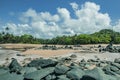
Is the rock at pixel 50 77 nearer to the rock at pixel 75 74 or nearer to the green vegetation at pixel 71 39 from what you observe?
the rock at pixel 75 74

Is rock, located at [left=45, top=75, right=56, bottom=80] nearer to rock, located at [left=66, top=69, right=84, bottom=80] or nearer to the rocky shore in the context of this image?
the rocky shore

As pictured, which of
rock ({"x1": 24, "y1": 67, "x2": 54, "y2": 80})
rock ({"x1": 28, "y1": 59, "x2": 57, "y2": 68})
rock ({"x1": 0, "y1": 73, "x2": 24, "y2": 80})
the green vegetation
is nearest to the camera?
rock ({"x1": 24, "y1": 67, "x2": 54, "y2": 80})

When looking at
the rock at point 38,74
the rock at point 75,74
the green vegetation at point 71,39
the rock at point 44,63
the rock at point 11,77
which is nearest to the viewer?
the rock at point 75,74

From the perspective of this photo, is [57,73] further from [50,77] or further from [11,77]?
[11,77]

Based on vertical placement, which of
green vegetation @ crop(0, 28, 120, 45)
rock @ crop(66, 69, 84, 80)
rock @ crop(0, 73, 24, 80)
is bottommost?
rock @ crop(0, 73, 24, 80)

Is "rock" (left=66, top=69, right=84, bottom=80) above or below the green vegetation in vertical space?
below

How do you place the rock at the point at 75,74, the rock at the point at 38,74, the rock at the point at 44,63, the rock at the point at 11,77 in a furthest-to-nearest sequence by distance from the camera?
the rock at the point at 44,63 < the rock at the point at 11,77 < the rock at the point at 38,74 < the rock at the point at 75,74

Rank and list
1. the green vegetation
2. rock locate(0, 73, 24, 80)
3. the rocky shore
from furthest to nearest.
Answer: the green vegetation, rock locate(0, 73, 24, 80), the rocky shore

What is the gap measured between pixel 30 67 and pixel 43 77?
8.49 ft

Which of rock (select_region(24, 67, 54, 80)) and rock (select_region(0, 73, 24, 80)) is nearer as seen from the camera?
rock (select_region(24, 67, 54, 80))

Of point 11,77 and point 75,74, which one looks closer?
point 75,74

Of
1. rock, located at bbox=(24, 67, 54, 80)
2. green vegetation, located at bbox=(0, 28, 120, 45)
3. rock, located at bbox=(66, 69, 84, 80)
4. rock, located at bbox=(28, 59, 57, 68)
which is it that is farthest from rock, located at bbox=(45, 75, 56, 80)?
green vegetation, located at bbox=(0, 28, 120, 45)

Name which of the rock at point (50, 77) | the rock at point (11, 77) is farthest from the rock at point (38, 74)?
Result: the rock at point (11, 77)

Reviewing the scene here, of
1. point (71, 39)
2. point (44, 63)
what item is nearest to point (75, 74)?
point (44, 63)
